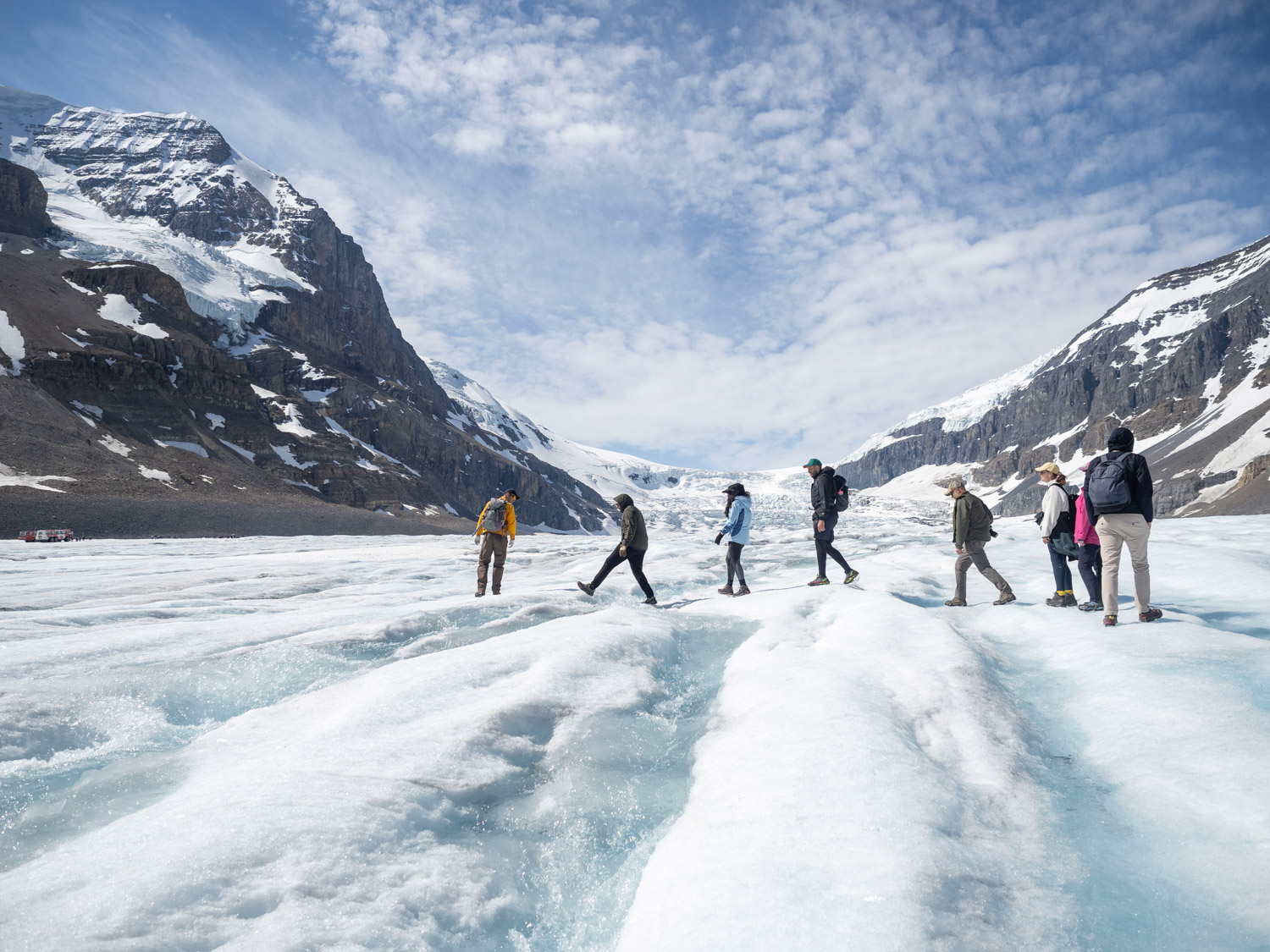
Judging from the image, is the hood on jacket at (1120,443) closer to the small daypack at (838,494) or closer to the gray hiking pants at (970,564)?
the gray hiking pants at (970,564)

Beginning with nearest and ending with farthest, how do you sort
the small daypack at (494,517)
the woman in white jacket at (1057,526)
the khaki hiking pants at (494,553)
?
the woman in white jacket at (1057,526)
the khaki hiking pants at (494,553)
the small daypack at (494,517)

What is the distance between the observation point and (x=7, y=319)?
6681cm

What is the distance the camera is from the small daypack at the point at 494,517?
1112 cm

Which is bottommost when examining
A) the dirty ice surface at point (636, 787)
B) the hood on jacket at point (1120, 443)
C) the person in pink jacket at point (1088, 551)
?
the dirty ice surface at point (636, 787)

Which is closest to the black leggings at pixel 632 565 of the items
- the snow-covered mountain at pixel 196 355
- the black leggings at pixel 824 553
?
the black leggings at pixel 824 553

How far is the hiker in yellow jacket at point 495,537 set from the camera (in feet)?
35.4

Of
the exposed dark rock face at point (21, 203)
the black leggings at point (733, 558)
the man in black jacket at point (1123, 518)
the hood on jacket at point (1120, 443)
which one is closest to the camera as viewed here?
the man in black jacket at point (1123, 518)

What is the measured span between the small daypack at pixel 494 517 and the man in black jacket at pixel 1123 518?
907cm

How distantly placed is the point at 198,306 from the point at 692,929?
119 metres

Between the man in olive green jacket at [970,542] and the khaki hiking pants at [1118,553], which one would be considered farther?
the man in olive green jacket at [970,542]

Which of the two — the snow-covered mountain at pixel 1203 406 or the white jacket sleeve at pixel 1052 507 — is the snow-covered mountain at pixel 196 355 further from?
the snow-covered mountain at pixel 1203 406

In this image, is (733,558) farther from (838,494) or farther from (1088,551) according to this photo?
(1088,551)

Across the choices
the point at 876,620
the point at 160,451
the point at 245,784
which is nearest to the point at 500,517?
the point at 876,620

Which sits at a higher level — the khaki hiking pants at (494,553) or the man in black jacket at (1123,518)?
the man in black jacket at (1123,518)
